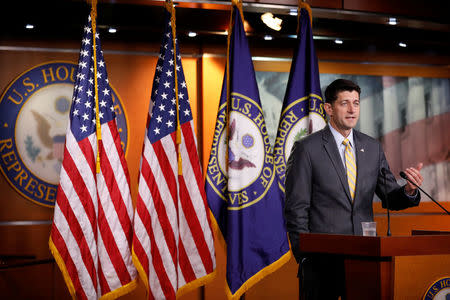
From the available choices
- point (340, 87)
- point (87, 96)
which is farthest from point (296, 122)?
point (87, 96)

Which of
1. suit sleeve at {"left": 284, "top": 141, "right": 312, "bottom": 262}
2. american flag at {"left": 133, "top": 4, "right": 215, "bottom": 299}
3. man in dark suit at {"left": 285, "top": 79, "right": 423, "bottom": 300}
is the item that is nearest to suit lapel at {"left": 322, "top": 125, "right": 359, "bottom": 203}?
man in dark suit at {"left": 285, "top": 79, "right": 423, "bottom": 300}

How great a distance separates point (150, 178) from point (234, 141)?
2.22 ft

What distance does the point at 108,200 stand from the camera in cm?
352

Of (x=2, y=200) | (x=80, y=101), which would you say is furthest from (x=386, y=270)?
(x=2, y=200)

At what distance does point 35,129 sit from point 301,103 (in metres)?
2.12

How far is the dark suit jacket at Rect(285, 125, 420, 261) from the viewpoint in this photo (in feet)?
9.40

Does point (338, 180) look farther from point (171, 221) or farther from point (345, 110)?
point (171, 221)

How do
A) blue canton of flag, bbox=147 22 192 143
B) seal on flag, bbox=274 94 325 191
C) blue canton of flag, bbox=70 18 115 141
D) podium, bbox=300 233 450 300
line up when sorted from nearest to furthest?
podium, bbox=300 233 450 300
blue canton of flag, bbox=70 18 115 141
blue canton of flag, bbox=147 22 192 143
seal on flag, bbox=274 94 325 191

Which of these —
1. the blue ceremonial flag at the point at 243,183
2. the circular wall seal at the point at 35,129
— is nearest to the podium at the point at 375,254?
the blue ceremonial flag at the point at 243,183

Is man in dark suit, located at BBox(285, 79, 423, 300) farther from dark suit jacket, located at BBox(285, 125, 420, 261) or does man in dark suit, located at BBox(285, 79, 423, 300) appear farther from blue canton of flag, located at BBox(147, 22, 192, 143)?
blue canton of flag, located at BBox(147, 22, 192, 143)

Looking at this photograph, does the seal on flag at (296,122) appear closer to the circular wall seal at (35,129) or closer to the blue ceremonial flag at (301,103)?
the blue ceremonial flag at (301,103)

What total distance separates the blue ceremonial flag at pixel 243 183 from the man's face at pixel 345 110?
36.3 inches

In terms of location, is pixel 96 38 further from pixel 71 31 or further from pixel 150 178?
pixel 150 178

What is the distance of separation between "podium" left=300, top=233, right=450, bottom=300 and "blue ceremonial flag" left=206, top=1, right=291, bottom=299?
5.42ft
